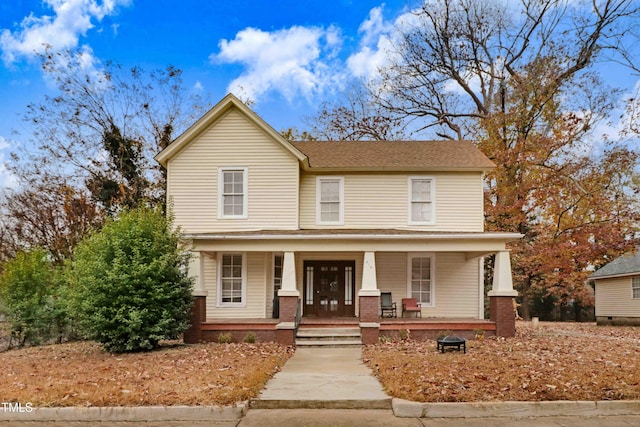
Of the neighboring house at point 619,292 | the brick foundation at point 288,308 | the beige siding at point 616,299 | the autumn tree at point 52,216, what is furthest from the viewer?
the beige siding at point 616,299

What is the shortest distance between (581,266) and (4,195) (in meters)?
33.5

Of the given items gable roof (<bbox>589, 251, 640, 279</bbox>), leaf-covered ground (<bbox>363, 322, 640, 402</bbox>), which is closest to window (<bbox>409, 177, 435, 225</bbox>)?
leaf-covered ground (<bbox>363, 322, 640, 402</bbox>)

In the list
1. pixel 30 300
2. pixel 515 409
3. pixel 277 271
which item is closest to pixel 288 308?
pixel 277 271

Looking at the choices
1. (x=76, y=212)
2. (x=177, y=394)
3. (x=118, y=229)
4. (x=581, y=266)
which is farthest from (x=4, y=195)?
(x=581, y=266)

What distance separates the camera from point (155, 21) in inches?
834

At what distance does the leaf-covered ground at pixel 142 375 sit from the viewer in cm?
787

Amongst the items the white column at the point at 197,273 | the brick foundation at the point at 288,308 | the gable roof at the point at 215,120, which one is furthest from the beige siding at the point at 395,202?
the white column at the point at 197,273

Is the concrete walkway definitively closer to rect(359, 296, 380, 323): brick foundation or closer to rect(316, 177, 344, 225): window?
rect(359, 296, 380, 323): brick foundation

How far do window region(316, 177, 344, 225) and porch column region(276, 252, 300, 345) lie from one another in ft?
10.1

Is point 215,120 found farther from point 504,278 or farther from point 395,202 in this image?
point 504,278

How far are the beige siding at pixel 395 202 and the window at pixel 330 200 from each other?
0.15m

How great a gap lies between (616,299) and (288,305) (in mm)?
21046

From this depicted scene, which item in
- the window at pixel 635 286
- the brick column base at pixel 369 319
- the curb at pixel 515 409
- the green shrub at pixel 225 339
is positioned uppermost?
the window at pixel 635 286

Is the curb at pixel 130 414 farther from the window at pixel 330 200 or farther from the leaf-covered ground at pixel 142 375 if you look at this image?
the window at pixel 330 200
